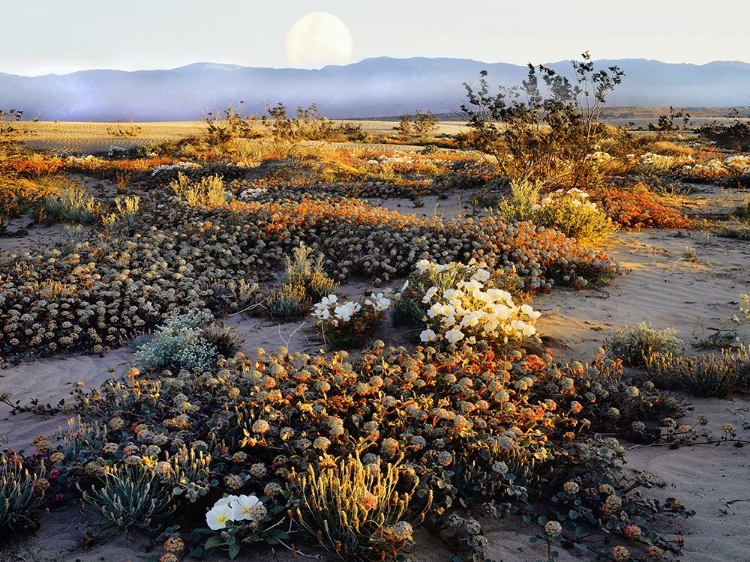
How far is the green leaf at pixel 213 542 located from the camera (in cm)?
266

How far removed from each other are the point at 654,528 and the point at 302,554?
1944 millimetres

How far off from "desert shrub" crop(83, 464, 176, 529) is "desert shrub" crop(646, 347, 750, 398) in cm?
403

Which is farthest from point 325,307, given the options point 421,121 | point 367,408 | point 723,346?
point 421,121

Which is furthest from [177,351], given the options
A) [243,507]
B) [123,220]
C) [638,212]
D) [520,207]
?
[638,212]

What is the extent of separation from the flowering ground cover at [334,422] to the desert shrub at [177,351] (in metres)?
0.02

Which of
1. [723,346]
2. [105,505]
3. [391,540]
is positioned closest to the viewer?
[391,540]

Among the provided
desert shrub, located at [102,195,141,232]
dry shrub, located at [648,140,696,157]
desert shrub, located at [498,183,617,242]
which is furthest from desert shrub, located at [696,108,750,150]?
desert shrub, located at [102,195,141,232]

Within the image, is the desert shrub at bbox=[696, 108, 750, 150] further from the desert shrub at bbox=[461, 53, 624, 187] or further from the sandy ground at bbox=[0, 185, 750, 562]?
the sandy ground at bbox=[0, 185, 750, 562]

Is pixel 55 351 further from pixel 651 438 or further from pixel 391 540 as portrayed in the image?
pixel 651 438

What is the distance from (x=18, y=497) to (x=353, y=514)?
5.88 ft

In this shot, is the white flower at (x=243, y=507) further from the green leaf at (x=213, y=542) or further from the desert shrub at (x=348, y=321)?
the desert shrub at (x=348, y=321)

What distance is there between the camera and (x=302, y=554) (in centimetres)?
276

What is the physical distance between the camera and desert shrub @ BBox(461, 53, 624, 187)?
496 inches

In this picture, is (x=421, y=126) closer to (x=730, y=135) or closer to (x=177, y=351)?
(x=730, y=135)
